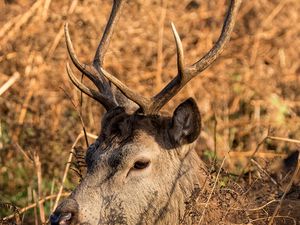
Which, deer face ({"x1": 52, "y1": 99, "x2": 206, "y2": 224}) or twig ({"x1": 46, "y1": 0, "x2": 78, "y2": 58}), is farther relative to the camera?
twig ({"x1": 46, "y1": 0, "x2": 78, "y2": 58})

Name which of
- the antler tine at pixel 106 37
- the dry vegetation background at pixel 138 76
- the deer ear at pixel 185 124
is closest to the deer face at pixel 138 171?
the deer ear at pixel 185 124

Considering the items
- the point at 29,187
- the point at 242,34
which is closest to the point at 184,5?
the point at 242,34

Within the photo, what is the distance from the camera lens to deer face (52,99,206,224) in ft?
18.5

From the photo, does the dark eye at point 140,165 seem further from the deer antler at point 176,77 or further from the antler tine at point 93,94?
the antler tine at point 93,94

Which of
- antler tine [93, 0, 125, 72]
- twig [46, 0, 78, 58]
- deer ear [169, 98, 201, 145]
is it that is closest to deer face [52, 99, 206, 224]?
deer ear [169, 98, 201, 145]

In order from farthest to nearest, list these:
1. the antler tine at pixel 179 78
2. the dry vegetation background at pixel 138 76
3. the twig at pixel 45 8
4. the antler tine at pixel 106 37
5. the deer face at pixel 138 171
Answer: the twig at pixel 45 8, the dry vegetation background at pixel 138 76, the antler tine at pixel 106 37, the antler tine at pixel 179 78, the deer face at pixel 138 171

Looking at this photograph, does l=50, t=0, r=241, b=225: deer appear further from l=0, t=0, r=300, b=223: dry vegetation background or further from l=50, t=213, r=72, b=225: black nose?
l=0, t=0, r=300, b=223: dry vegetation background

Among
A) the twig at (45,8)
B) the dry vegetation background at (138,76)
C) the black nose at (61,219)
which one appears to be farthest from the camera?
the twig at (45,8)

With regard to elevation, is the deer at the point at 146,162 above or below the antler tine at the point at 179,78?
below

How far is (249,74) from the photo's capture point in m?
11.9

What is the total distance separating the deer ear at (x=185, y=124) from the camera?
5.79m

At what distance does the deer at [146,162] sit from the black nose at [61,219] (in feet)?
0.18

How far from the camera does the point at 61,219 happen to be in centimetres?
538

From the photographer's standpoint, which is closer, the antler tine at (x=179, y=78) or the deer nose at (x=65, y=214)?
the deer nose at (x=65, y=214)
